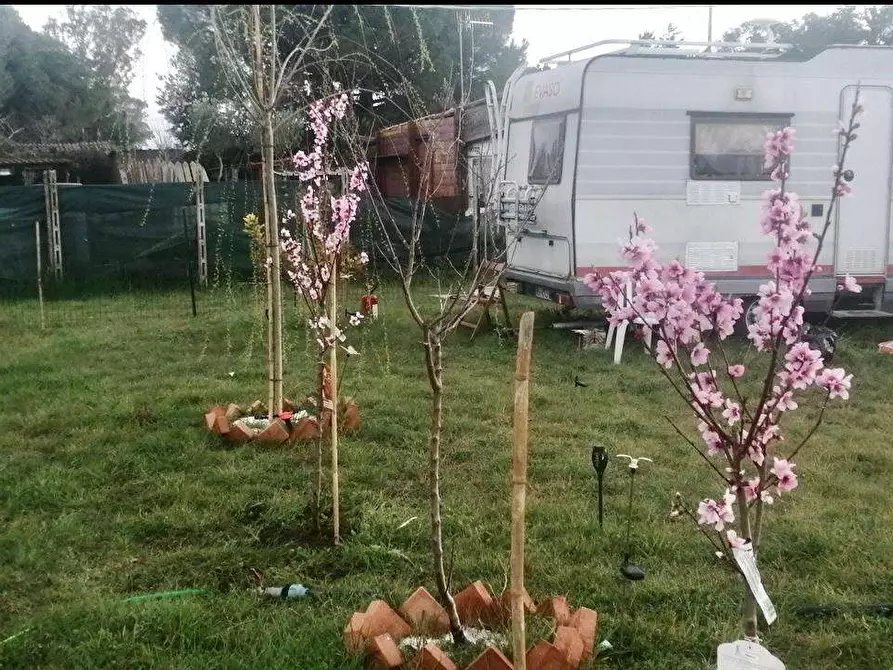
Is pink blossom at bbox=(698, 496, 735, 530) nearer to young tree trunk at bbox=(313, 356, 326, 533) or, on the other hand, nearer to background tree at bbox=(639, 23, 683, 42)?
young tree trunk at bbox=(313, 356, 326, 533)

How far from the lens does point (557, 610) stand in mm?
2605

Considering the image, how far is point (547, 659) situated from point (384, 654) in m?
0.46

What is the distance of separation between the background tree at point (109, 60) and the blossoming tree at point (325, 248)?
5.10 meters

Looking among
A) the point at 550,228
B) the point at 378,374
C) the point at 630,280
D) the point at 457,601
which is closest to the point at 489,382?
the point at 378,374

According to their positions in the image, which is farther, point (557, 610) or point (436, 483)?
point (557, 610)

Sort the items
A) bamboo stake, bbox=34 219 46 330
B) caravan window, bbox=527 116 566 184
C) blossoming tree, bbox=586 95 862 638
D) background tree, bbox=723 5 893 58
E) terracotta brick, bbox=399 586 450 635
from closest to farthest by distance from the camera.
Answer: blossoming tree, bbox=586 95 862 638, terracotta brick, bbox=399 586 450 635, caravan window, bbox=527 116 566 184, bamboo stake, bbox=34 219 46 330, background tree, bbox=723 5 893 58

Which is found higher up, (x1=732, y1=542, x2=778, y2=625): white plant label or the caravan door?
the caravan door

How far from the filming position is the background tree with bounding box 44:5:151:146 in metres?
10.6

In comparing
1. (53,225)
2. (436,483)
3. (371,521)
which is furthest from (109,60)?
(436,483)

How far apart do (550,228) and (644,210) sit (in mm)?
865

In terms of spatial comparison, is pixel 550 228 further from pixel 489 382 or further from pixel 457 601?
pixel 457 601

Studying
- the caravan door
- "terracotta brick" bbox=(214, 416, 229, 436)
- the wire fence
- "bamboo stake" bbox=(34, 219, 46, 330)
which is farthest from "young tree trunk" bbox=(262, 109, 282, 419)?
the wire fence

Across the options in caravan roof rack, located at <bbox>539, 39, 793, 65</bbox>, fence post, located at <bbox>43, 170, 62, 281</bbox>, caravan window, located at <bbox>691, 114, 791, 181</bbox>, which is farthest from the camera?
fence post, located at <bbox>43, 170, 62, 281</bbox>

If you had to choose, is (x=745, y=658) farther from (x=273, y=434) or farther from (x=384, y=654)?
(x=273, y=434)
